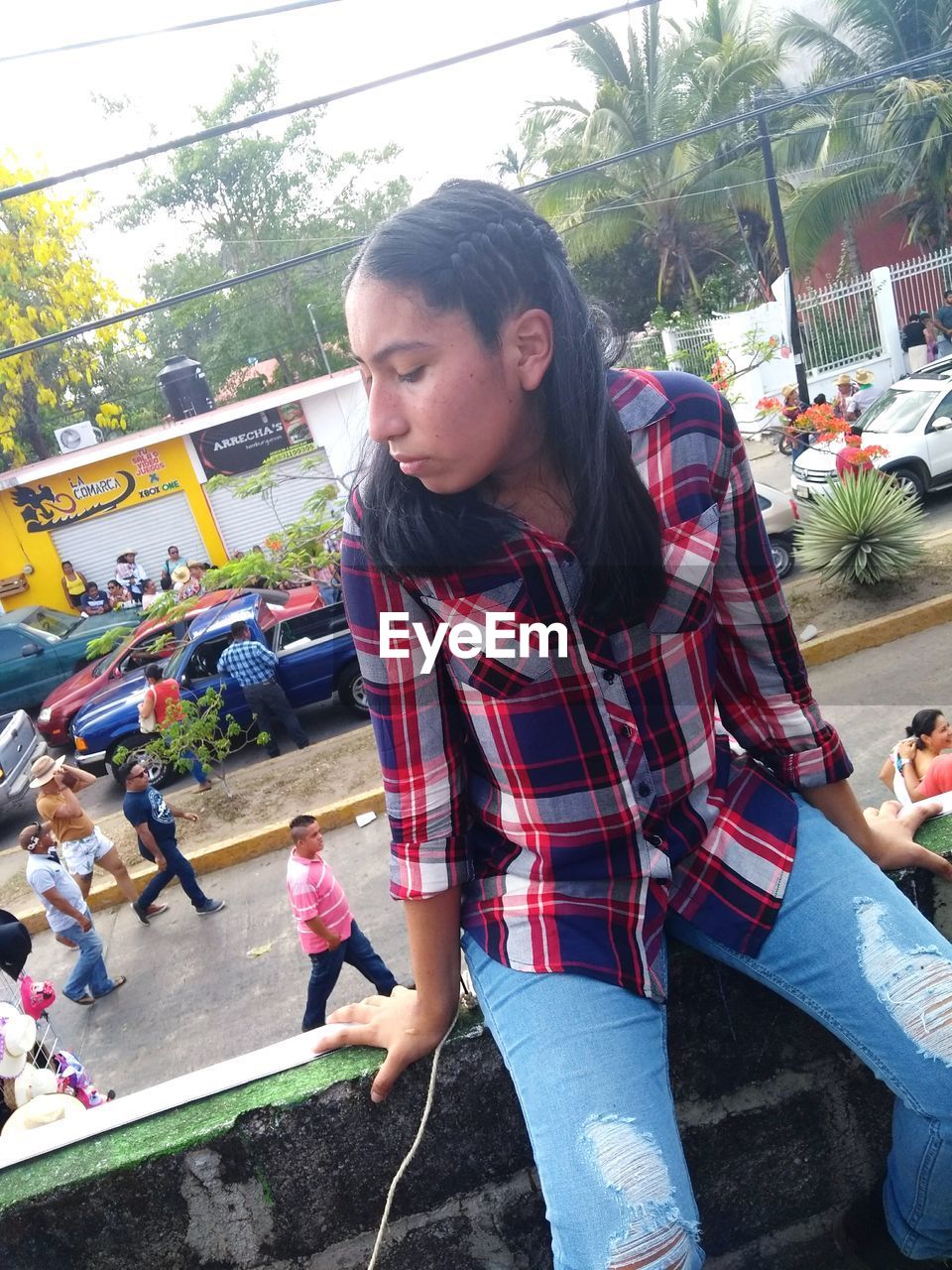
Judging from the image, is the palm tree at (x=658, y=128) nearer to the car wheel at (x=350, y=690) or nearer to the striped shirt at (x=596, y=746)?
the car wheel at (x=350, y=690)

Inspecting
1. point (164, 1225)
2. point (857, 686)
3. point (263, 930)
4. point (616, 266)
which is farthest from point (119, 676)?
point (616, 266)

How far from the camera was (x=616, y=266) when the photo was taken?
23703 mm

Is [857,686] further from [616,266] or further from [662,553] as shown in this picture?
[616,266]

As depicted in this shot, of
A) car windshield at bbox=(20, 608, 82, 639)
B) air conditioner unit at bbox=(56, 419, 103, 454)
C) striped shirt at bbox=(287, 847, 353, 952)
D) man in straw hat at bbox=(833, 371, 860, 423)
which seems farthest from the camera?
air conditioner unit at bbox=(56, 419, 103, 454)

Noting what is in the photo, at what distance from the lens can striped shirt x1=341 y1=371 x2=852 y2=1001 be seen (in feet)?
4.85

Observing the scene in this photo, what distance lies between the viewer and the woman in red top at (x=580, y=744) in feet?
4.42

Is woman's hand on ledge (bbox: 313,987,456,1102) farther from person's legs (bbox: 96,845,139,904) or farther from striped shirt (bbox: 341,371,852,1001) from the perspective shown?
person's legs (bbox: 96,845,139,904)

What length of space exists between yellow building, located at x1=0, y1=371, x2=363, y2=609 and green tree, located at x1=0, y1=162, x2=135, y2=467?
3.01 meters

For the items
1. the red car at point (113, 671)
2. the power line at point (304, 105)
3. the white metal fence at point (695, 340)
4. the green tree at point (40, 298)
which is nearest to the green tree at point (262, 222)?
the green tree at point (40, 298)

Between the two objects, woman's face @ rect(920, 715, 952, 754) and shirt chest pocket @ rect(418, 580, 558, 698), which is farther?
woman's face @ rect(920, 715, 952, 754)

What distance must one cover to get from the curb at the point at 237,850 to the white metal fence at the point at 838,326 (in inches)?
492

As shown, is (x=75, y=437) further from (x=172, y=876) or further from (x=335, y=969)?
(x=335, y=969)

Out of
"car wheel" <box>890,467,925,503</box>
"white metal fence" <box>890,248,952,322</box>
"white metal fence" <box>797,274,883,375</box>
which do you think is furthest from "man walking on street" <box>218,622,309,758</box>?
"white metal fence" <box>890,248,952,322</box>

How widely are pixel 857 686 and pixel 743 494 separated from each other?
6.88 metres
